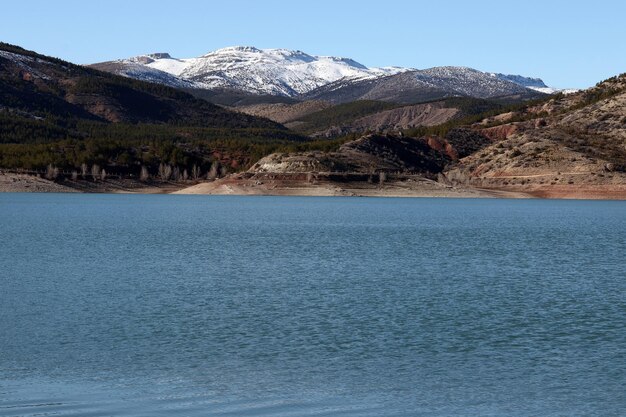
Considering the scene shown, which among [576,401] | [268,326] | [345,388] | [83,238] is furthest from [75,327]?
[83,238]

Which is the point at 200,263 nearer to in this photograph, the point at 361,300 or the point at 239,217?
the point at 361,300

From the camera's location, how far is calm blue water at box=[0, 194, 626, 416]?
99.5 ft

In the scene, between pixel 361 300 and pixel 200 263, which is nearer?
pixel 361 300

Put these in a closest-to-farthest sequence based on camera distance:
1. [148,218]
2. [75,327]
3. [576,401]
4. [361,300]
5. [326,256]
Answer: [576,401] < [75,327] < [361,300] < [326,256] < [148,218]

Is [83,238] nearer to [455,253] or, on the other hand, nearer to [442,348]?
[455,253]

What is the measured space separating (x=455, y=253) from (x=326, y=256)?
11479mm

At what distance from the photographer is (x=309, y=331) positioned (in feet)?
137

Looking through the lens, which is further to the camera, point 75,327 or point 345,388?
point 75,327

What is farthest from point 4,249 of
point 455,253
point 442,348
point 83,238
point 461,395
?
point 461,395

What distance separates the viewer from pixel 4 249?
80.2 meters

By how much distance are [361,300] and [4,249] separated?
39.0 m

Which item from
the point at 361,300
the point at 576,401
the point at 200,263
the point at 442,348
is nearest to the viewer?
the point at 576,401

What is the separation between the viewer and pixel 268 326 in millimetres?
42875

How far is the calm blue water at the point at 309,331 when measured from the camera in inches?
1193
